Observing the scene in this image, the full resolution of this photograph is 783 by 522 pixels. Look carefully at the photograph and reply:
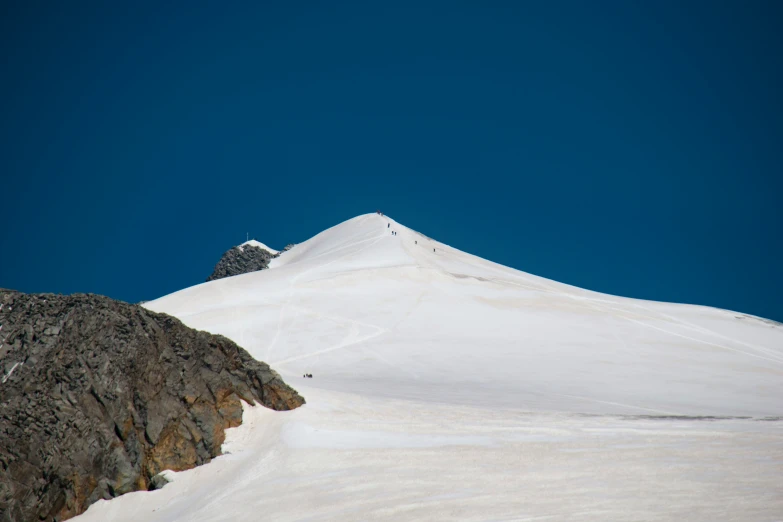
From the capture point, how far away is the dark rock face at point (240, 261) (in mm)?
95375

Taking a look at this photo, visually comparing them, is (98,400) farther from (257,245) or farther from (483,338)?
(257,245)

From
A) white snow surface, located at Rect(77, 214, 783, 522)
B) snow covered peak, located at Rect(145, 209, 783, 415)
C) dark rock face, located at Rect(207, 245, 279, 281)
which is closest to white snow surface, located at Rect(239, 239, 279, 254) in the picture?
dark rock face, located at Rect(207, 245, 279, 281)

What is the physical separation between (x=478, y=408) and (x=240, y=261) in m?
76.3

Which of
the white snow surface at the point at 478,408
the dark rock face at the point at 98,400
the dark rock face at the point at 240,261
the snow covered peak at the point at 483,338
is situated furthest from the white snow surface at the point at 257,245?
the dark rock face at the point at 98,400

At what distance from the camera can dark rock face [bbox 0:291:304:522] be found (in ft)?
56.9

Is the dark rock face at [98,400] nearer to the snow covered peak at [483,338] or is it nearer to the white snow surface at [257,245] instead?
the snow covered peak at [483,338]

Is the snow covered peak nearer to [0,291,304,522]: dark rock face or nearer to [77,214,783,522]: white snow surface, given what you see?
[77,214,783,522]: white snow surface

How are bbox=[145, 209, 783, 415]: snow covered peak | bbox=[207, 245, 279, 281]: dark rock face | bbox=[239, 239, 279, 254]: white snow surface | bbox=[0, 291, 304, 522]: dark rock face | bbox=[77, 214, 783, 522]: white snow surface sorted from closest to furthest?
1. bbox=[77, 214, 783, 522]: white snow surface
2. bbox=[0, 291, 304, 522]: dark rock face
3. bbox=[145, 209, 783, 415]: snow covered peak
4. bbox=[207, 245, 279, 281]: dark rock face
5. bbox=[239, 239, 279, 254]: white snow surface

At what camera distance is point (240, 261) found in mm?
97125

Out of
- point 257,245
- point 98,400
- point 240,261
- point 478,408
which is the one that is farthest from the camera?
point 257,245

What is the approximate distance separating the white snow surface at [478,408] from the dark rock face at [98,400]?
76 cm

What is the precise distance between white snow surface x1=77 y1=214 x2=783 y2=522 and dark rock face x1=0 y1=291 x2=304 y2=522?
2.49ft

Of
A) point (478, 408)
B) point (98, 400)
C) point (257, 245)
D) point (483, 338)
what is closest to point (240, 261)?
point (257, 245)

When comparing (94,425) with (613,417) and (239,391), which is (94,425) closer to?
(239,391)
